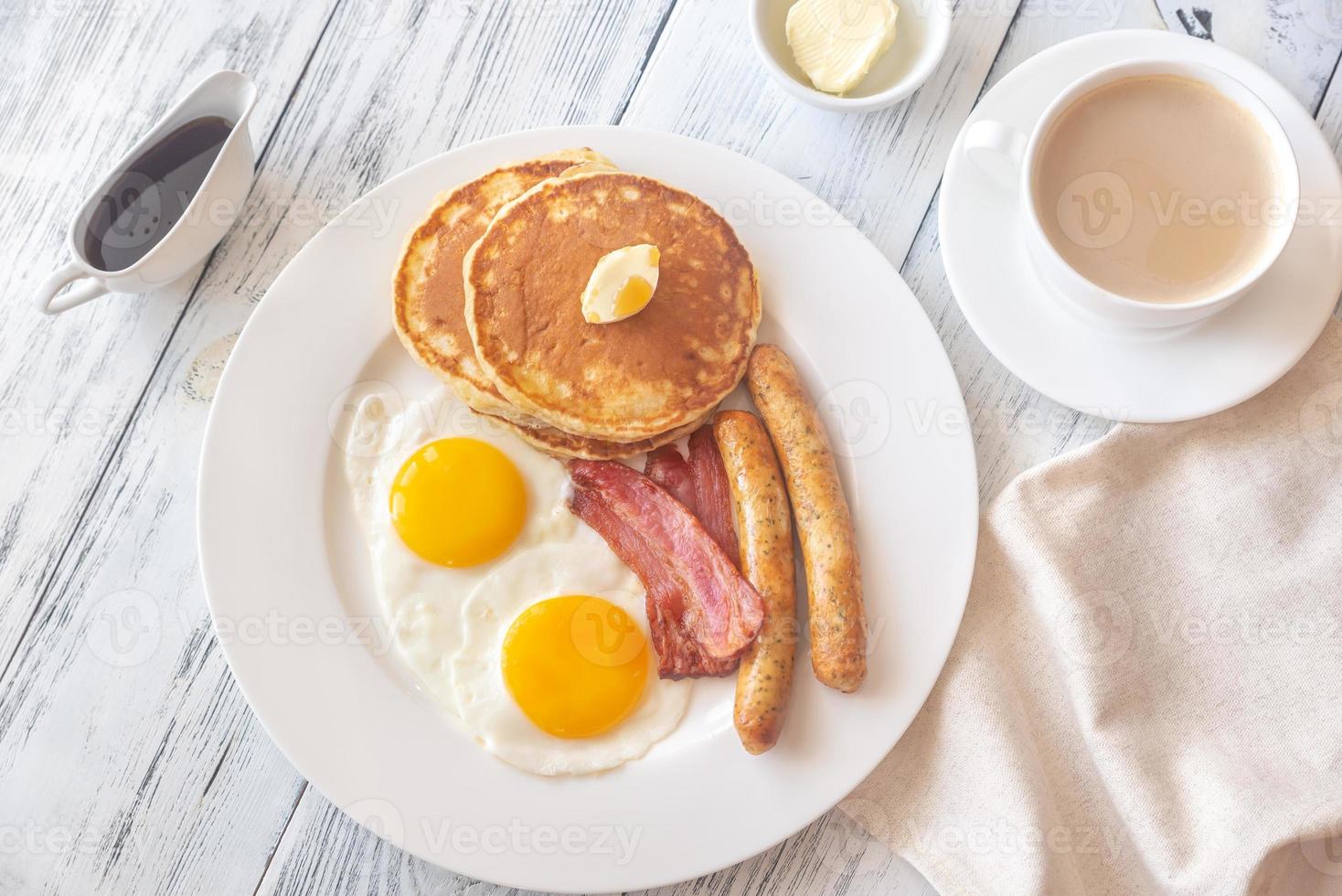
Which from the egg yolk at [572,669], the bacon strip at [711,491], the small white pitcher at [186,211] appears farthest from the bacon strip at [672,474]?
the small white pitcher at [186,211]

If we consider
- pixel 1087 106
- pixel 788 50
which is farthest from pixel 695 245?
pixel 1087 106

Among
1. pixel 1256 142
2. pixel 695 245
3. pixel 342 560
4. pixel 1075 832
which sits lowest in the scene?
pixel 1075 832

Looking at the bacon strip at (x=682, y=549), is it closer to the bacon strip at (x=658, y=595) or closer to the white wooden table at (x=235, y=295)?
the bacon strip at (x=658, y=595)

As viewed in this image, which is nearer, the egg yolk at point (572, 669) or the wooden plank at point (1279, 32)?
the egg yolk at point (572, 669)

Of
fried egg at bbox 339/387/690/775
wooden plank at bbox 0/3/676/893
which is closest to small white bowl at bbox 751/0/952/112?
wooden plank at bbox 0/3/676/893

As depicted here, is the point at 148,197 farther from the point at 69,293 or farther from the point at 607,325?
the point at 607,325

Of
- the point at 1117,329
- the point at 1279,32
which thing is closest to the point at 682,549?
the point at 1117,329

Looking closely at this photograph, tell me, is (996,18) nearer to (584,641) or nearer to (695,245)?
(695,245)

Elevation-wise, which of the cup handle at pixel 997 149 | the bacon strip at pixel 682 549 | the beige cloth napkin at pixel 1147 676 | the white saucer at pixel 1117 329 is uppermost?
the cup handle at pixel 997 149
